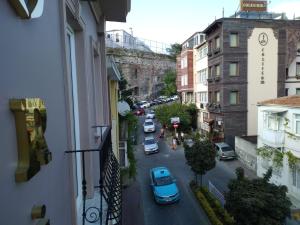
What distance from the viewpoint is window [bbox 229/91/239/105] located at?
27859mm

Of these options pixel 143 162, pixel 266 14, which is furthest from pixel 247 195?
pixel 266 14

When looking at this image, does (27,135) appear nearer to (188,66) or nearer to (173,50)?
(188,66)

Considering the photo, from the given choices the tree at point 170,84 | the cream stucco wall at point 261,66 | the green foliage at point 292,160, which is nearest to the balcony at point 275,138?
the green foliage at point 292,160

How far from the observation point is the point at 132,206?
17.2 metres

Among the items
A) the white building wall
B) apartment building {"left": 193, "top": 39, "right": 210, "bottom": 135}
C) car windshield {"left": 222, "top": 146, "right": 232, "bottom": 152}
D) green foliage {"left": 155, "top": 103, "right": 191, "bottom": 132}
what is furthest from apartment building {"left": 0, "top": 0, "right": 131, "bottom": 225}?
green foliage {"left": 155, "top": 103, "right": 191, "bottom": 132}

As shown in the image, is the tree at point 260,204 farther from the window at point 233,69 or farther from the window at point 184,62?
the window at point 184,62

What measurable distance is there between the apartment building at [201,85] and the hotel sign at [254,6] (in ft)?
17.5

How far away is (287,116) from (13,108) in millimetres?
18785

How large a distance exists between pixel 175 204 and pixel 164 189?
1.06 meters

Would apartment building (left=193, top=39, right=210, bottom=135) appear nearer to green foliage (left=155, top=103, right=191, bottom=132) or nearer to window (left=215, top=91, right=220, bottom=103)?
green foliage (left=155, top=103, right=191, bottom=132)

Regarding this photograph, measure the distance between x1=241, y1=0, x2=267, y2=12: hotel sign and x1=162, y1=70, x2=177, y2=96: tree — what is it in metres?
30.8

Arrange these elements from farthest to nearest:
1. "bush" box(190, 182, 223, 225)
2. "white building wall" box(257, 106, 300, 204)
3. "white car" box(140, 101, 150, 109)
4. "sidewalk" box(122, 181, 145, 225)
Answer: "white car" box(140, 101, 150, 109)
"white building wall" box(257, 106, 300, 204)
"sidewalk" box(122, 181, 145, 225)
"bush" box(190, 182, 223, 225)

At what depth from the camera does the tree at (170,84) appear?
6094 cm

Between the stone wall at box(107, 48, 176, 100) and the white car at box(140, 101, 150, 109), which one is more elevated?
the stone wall at box(107, 48, 176, 100)
